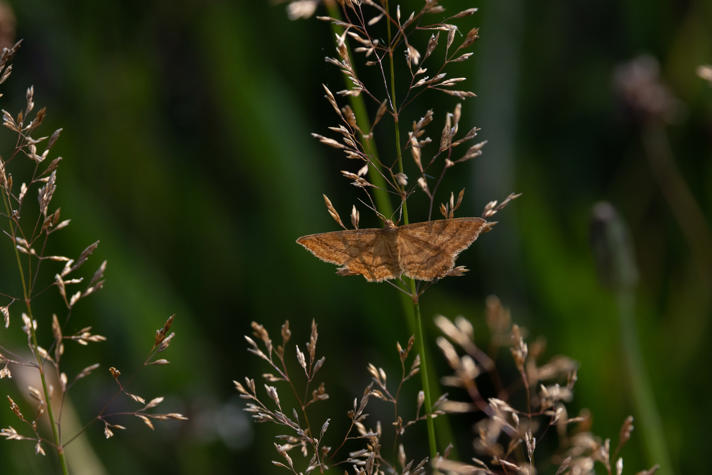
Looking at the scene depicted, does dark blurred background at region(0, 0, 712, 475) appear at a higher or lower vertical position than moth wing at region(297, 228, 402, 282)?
lower

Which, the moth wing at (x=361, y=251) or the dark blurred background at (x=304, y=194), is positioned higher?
the moth wing at (x=361, y=251)

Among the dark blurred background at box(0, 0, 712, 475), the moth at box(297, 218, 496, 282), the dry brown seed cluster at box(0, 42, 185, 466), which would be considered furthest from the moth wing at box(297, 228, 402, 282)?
the dark blurred background at box(0, 0, 712, 475)

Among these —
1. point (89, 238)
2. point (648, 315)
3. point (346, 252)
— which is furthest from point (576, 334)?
point (89, 238)

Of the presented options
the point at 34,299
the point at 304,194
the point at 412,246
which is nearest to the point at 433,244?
the point at 412,246

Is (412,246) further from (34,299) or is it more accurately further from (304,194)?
(304,194)

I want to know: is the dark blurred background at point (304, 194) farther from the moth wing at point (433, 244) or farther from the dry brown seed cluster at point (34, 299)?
the moth wing at point (433, 244)

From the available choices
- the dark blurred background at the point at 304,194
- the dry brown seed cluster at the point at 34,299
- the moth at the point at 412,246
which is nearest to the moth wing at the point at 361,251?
the moth at the point at 412,246

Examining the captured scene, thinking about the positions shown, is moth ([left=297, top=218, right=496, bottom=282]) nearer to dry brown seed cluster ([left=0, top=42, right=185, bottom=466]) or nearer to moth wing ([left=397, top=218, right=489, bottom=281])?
moth wing ([left=397, top=218, right=489, bottom=281])
